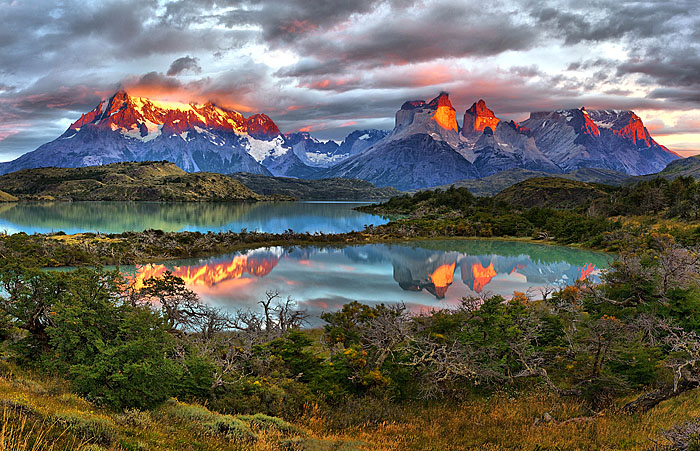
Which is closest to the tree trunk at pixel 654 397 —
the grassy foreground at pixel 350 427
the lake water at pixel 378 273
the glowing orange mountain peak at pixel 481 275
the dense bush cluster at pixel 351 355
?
the dense bush cluster at pixel 351 355

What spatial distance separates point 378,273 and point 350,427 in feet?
169

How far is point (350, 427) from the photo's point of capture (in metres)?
17.8

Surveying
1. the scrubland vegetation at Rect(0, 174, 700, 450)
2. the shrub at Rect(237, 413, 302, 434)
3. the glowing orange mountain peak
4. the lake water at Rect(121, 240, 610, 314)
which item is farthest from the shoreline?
the shrub at Rect(237, 413, 302, 434)

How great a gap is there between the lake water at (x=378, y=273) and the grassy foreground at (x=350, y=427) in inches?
942

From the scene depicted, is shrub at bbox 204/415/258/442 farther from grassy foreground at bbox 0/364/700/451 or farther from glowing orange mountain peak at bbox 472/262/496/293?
glowing orange mountain peak at bbox 472/262/496/293

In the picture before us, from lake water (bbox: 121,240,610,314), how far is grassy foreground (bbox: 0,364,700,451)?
2392 cm

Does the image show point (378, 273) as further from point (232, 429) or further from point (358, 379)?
point (232, 429)

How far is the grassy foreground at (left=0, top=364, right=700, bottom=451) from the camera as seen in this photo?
10664 mm

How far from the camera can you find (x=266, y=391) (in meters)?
19.3

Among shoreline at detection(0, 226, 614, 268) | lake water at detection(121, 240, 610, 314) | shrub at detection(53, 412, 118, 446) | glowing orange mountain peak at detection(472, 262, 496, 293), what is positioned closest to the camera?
shrub at detection(53, 412, 118, 446)

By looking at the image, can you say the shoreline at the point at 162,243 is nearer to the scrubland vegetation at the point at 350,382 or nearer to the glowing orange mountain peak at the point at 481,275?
the glowing orange mountain peak at the point at 481,275

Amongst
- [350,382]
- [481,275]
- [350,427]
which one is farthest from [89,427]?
[481,275]

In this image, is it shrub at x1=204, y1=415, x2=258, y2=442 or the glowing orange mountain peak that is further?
the glowing orange mountain peak

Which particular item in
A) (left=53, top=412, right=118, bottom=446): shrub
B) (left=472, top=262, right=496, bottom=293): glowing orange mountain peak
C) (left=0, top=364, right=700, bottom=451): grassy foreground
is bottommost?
(left=472, top=262, right=496, bottom=293): glowing orange mountain peak
